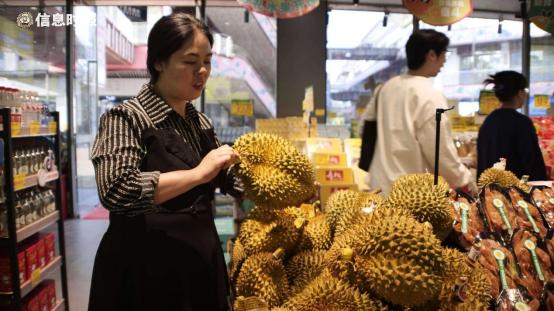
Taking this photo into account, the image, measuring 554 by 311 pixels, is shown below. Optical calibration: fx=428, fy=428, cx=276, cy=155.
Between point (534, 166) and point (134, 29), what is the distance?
5137 mm

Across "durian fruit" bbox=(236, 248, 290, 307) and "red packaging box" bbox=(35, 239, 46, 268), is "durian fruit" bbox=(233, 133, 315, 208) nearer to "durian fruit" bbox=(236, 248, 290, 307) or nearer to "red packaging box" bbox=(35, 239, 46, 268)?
"durian fruit" bbox=(236, 248, 290, 307)

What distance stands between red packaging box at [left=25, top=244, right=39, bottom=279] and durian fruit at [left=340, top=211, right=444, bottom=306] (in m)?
2.05

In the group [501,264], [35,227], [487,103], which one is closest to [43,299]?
[35,227]

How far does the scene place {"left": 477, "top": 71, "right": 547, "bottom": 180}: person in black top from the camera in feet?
8.79

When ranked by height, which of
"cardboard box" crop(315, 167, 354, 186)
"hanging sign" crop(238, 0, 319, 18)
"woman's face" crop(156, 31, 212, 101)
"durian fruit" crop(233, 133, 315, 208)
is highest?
"hanging sign" crop(238, 0, 319, 18)

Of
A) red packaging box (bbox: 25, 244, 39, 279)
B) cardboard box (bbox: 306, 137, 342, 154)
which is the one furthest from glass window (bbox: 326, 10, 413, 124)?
red packaging box (bbox: 25, 244, 39, 279)

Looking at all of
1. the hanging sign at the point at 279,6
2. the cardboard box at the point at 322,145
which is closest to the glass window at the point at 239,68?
the hanging sign at the point at 279,6

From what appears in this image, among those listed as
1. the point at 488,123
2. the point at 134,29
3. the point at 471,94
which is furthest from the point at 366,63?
the point at 488,123

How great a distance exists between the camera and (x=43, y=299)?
8.28ft

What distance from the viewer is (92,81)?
6465 mm

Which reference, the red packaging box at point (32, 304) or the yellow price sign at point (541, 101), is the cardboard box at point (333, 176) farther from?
the yellow price sign at point (541, 101)

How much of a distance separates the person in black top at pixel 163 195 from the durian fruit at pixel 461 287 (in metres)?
0.58

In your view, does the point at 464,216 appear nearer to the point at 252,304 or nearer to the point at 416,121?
the point at 252,304

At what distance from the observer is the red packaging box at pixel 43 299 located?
8.16 ft
